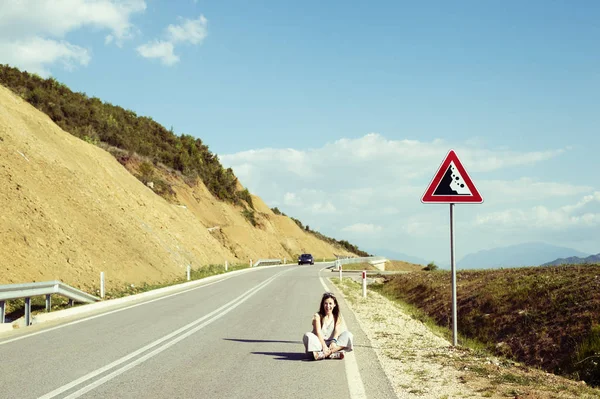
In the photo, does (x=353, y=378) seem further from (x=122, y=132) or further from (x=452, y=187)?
(x=122, y=132)

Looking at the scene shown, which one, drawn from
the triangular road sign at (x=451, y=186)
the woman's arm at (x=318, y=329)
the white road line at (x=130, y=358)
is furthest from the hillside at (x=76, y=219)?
the triangular road sign at (x=451, y=186)

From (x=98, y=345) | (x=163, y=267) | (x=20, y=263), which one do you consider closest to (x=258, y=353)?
(x=98, y=345)

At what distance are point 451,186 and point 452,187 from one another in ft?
0.08

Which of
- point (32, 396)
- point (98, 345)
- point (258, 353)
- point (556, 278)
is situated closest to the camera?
point (32, 396)

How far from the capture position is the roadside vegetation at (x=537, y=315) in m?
12.3

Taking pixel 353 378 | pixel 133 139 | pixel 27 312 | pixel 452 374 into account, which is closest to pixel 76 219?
pixel 27 312

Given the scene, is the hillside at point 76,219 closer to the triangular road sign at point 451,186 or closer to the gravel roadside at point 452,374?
the gravel roadside at point 452,374

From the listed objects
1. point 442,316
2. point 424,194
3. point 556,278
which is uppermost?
point 424,194

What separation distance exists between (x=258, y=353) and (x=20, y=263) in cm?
1389

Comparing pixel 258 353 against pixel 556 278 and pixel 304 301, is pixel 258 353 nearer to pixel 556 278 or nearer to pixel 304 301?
pixel 304 301

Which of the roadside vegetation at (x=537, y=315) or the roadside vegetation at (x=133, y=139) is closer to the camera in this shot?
the roadside vegetation at (x=537, y=315)

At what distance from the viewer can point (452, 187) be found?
9609mm

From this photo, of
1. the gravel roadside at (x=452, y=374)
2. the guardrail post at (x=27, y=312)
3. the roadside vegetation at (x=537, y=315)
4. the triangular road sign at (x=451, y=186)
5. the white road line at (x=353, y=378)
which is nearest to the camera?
the white road line at (x=353, y=378)

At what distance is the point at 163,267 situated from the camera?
3175cm
